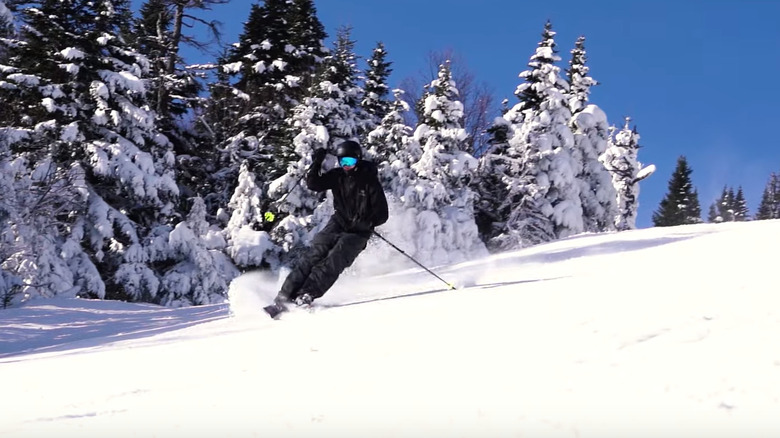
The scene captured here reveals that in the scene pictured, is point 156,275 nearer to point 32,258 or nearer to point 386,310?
point 32,258

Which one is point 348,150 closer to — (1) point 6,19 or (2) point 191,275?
(1) point 6,19

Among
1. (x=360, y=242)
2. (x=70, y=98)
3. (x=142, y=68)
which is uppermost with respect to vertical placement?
(x=142, y=68)

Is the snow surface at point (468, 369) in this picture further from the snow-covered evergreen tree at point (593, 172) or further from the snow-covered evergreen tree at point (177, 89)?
the snow-covered evergreen tree at point (593, 172)

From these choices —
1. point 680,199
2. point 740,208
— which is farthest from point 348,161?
point 740,208

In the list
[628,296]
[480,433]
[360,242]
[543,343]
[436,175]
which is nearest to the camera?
[480,433]

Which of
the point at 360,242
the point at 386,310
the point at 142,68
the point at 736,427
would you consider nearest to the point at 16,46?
the point at 142,68

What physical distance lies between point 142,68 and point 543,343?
17899 mm

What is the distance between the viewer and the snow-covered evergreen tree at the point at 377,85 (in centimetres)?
2614

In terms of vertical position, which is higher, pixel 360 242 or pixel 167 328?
pixel 360 242

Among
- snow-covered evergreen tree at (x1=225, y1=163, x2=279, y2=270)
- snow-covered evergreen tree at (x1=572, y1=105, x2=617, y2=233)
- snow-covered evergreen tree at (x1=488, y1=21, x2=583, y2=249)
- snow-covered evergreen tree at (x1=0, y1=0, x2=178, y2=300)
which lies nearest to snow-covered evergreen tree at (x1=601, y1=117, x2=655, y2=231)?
snow-covered evergreen tree at (x1=572, y1=105, x2=617, y2=233)

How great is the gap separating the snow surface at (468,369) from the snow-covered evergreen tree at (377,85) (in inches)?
864

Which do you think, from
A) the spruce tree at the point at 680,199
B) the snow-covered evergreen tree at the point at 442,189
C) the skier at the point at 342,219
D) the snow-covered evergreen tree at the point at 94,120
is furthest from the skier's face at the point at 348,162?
the spruce tree at the point at 680,199

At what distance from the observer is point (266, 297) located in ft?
22.7

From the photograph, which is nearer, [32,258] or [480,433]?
[480,433]
